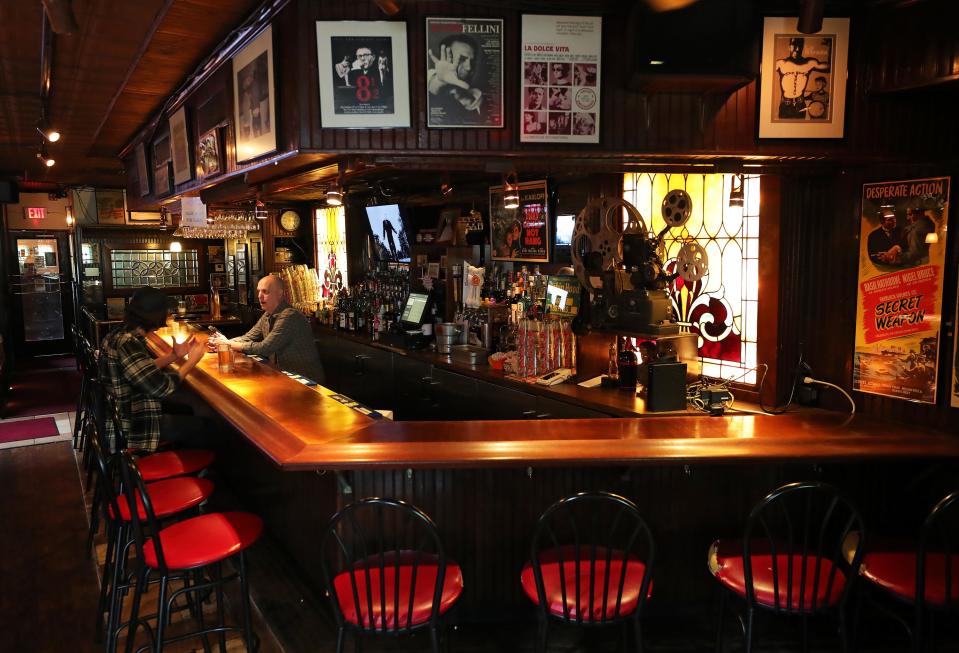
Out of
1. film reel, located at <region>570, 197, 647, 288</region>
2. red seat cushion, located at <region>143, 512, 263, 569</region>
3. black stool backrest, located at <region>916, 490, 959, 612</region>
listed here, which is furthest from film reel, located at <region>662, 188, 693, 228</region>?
red seat cushion, located at <region>143, 512, 263, 569</region>

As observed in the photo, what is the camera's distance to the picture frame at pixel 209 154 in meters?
4.76

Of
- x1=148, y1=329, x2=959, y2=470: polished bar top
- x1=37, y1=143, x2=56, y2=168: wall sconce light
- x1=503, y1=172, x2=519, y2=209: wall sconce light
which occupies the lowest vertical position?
x1=148, y1=329, x2=959, y2=470: polished bar top

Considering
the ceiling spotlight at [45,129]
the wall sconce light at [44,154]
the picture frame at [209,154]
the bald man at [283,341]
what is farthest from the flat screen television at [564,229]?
the wall sconce light at [44,154]

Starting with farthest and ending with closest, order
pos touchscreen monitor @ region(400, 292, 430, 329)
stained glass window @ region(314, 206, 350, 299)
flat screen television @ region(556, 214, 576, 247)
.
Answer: stained glass window @ region(314, 206, 350, 299), pos touchscreen monitor @ region(400, 292, 430, 329), flat screen television @ region(556, 214, 576, 247)

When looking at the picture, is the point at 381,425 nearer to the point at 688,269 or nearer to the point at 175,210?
the point at 688,269

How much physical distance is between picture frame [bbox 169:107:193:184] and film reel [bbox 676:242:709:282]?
13.0 feet

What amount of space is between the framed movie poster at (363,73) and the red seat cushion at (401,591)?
196 cm

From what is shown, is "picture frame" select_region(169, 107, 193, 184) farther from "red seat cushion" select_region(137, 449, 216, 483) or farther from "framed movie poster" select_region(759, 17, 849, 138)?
"framed movie poster" select_region(759, 17, 849, 138)

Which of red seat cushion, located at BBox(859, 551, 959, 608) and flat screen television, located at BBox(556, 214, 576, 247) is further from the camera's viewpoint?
flat screen television, located at BBox(556, 214, 576, 247)

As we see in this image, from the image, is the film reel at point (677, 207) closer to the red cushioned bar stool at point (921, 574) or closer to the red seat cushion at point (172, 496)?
the red cushioned bar stool at point (921, 574)

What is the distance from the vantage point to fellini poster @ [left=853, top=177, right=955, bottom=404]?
3.22 meters

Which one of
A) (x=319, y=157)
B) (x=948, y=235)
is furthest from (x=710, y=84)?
(x=319, y=157)

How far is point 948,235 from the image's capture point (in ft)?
10.4

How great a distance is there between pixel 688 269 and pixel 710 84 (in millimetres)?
1129
